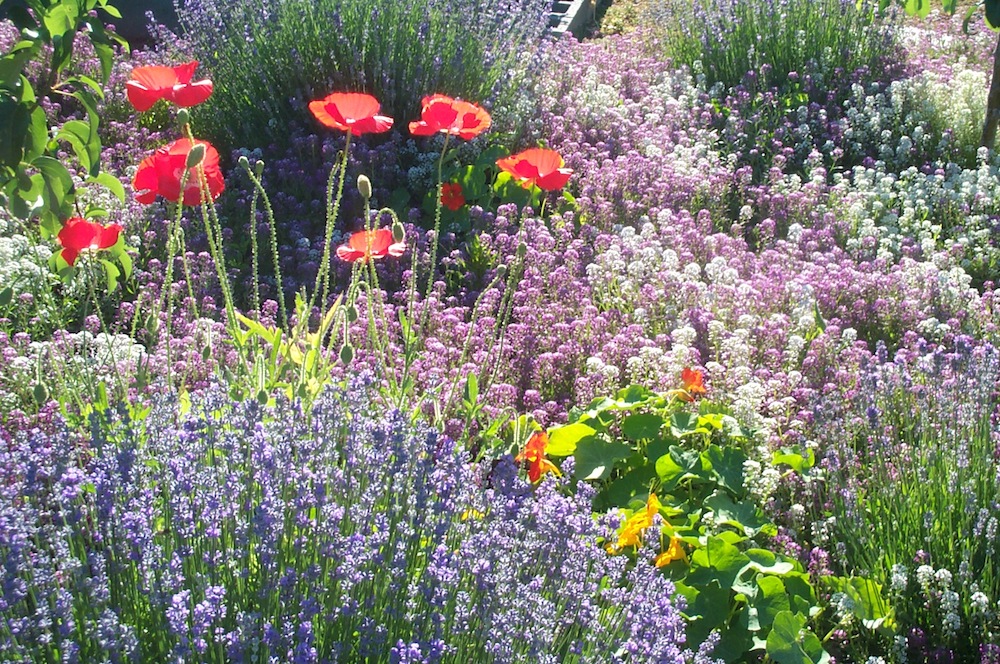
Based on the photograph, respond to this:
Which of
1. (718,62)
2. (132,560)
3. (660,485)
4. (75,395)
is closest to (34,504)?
(132,560)

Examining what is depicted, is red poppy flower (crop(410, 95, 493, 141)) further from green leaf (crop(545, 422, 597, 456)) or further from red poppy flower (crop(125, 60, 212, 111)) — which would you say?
green leaf (crop(545, 422, 597, 456))

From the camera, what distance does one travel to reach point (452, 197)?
16.5 ft

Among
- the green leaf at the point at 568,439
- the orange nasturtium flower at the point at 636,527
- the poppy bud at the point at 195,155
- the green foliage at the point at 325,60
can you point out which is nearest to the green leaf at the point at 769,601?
the orange nasturtium flower at the point at 636,527

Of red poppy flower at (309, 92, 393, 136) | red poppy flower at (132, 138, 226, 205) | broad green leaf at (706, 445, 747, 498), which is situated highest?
red poppy flower at (309, 92, 393, 136)

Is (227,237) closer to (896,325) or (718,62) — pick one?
(896,325)

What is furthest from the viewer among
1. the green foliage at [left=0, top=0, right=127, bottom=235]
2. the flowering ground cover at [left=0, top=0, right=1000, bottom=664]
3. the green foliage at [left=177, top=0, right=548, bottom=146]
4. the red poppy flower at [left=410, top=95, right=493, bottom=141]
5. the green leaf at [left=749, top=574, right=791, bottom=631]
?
the green foliage at [left=177, top=0, right=548, bottom=146]

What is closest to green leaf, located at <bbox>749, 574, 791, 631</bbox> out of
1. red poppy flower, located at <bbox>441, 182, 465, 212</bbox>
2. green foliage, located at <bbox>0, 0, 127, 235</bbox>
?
green foliage, located at <bbox>0, 0, 127, 235</bbox>

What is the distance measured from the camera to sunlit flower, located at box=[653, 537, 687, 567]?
2.81 metres

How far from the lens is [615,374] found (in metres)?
3.64

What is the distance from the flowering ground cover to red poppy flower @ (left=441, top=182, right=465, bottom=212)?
0.02 meters

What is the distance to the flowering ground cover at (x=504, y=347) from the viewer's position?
1999 mm

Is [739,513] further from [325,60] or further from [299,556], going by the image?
[325,60]

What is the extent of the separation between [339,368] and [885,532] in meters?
1.69

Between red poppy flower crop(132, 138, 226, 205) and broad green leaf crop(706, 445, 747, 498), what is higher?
red poppy flower crop(132, 138, 226, 205)
